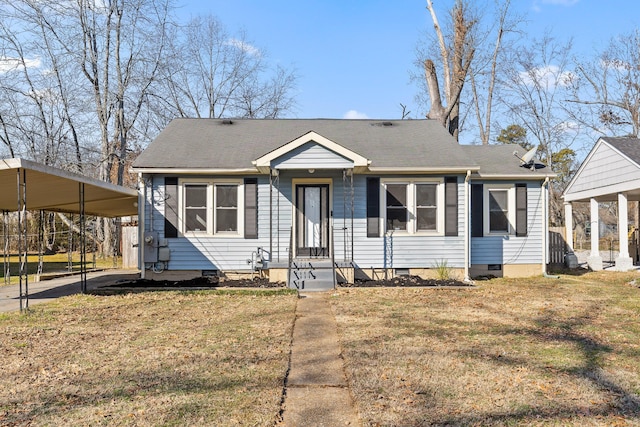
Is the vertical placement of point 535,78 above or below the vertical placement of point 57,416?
above

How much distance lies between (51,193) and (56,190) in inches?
20.2

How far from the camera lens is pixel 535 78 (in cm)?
2844

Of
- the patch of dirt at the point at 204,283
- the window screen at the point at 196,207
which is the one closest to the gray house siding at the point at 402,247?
the patch of dirt at the point at 204,283

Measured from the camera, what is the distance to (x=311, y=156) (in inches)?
415

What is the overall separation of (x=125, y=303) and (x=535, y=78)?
27.6 m

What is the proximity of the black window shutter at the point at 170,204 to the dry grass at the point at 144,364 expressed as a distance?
329 centimetres

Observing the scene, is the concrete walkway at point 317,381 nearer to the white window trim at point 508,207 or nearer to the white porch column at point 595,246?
the white window trim at point 508,207

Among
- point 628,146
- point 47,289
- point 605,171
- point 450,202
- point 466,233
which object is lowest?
point 47,289

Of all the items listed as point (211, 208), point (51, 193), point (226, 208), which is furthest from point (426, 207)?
point (51, 193)

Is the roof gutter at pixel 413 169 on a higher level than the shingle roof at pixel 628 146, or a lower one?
lower

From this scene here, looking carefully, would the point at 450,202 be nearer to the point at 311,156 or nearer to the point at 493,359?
the point at 311,156

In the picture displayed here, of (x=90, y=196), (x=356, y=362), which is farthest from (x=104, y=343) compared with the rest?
(x=90, y=196)

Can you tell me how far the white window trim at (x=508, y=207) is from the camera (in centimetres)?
1232

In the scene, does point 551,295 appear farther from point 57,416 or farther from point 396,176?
point 57,416
